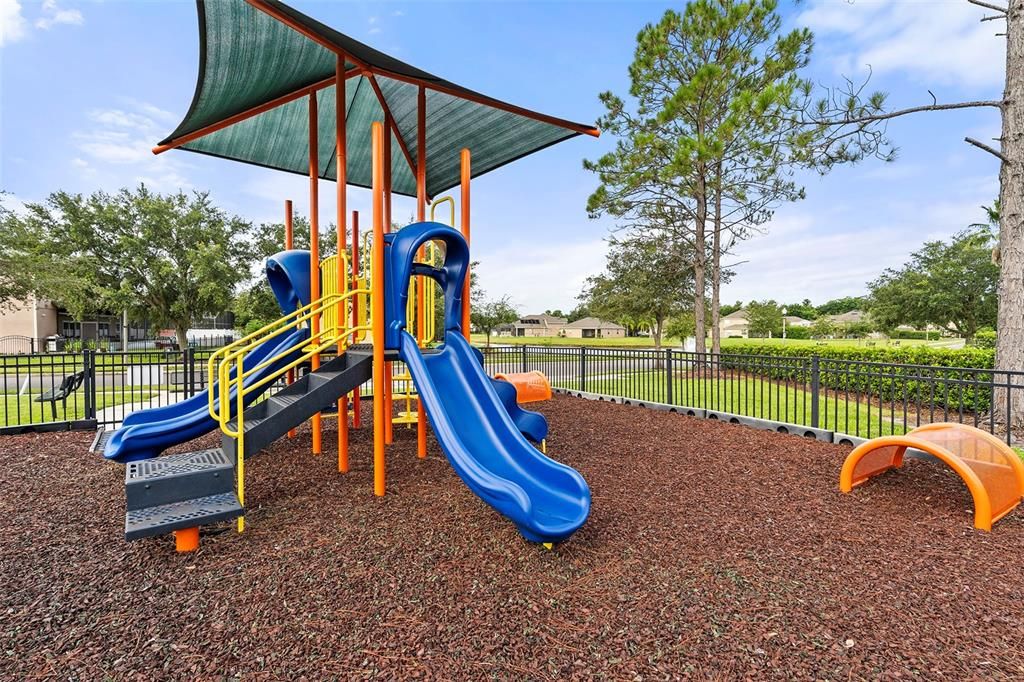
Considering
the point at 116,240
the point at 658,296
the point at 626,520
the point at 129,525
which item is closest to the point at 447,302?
the point at 626,520

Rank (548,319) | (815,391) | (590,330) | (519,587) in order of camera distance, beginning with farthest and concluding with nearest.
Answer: (548,319) → (590,330) → (815,391) → (519,587)

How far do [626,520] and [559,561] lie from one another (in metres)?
0.96

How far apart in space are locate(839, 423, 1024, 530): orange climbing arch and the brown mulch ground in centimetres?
18

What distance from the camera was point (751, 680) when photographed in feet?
7.55

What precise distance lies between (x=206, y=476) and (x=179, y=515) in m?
0.39

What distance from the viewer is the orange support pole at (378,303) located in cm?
475

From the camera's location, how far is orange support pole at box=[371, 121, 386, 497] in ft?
15.6

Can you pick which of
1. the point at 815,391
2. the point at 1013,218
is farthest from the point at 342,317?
the point at 1013,218

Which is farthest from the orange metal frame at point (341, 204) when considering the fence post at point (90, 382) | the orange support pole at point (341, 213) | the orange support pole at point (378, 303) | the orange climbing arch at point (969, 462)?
the fence post at point (90, 382)

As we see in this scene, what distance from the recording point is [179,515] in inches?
138

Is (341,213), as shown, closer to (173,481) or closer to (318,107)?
(318,107)

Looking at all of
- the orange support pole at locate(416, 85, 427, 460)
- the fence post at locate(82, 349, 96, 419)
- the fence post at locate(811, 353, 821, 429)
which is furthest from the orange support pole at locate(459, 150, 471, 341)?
the fence post at locate(82, 349, 96, 419)

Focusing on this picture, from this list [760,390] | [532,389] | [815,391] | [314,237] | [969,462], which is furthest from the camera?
[760,390]

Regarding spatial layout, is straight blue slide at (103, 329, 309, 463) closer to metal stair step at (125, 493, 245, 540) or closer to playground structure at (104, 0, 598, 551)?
playground structure at (104, 0, 598, 551)
